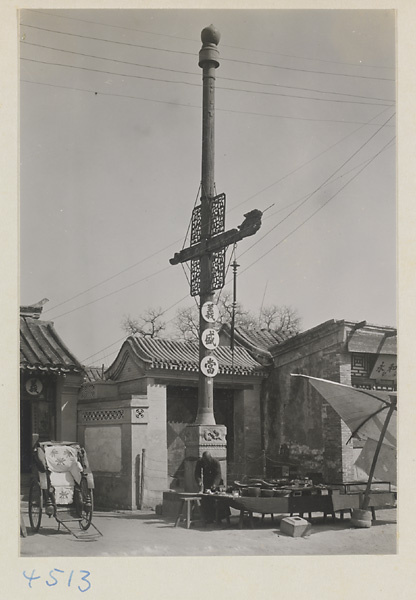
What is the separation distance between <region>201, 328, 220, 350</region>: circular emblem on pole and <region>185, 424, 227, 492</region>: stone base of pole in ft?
4.97

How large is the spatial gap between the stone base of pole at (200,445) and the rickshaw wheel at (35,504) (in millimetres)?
3337

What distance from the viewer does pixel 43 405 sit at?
14.6 meters

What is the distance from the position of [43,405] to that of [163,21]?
9.07 metres

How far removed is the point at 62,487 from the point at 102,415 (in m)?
4.19

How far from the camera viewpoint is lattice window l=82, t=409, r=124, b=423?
573 inches

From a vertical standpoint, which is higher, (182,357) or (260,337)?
(260,337)

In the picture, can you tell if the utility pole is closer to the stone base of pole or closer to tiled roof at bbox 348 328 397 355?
the stone base of pole

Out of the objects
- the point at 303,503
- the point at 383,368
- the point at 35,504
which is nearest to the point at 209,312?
the point at 303,503

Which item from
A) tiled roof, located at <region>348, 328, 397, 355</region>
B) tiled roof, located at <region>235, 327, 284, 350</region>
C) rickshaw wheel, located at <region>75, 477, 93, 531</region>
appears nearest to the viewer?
rickshaw wheel, located at <region>75, 477, 93, 531</region>

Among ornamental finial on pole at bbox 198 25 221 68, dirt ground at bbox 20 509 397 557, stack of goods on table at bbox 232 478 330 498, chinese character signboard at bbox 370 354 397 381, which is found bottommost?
dirt ground at bbox 20 509 397 557

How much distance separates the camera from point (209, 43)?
9500 millimetres

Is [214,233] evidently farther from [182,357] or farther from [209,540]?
[209,540]

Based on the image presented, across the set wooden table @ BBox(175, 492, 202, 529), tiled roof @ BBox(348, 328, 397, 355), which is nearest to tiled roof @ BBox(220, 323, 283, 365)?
tiled roof @ BBox(348, 328, 397, 355)
